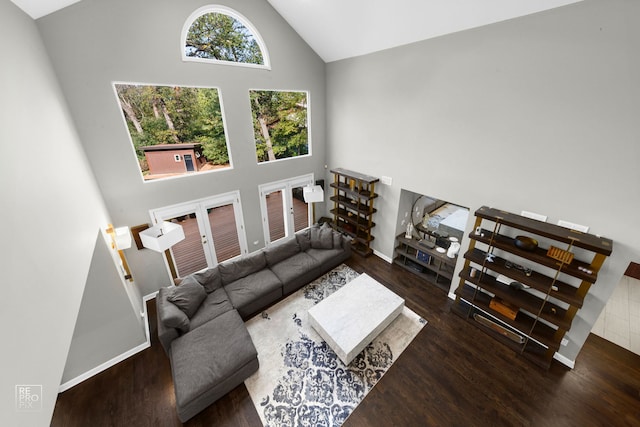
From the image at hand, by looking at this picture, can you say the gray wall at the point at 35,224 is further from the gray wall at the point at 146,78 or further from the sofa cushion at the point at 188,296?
the sofa cushion at the point at 188,296

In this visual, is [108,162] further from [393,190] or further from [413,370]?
[413,370]

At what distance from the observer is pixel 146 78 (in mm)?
4109

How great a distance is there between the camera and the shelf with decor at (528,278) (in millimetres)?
3236

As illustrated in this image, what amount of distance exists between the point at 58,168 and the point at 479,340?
21.6ft

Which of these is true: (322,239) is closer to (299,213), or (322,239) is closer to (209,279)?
(209,279)

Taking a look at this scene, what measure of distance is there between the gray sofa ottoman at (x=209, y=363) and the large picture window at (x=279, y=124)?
4.10 m

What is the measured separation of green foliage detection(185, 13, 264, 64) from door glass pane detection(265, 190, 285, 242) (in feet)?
11.1

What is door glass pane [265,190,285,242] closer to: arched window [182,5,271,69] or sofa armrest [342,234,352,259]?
sofa armrest [342,234,352,259]

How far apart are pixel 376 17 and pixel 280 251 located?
5100 millimetres

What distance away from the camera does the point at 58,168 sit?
2500mm

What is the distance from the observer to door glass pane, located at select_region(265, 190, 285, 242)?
7498 millimetres

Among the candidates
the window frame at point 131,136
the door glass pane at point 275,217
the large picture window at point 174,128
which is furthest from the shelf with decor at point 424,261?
the large picture window at point 174,128

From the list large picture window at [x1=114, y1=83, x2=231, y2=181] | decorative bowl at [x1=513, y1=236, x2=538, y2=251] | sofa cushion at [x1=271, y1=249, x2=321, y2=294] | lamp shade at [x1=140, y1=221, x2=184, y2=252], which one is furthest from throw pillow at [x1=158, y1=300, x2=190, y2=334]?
decorative bowl at [x1=513, y1=236, x2=538, y2=251]

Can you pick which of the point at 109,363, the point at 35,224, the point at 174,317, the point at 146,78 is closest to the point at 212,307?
the point at 174,317
